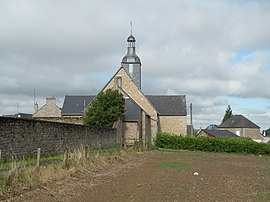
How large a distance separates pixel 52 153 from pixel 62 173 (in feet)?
30.8

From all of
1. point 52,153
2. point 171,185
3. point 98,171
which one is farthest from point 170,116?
point 171,185

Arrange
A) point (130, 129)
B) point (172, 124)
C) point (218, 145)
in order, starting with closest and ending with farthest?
1. point (218, 145)
2. point (130, 129)
3. point (172, 124)

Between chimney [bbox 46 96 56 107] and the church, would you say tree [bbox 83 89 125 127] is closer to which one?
the church

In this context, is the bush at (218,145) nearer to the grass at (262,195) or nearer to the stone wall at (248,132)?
A: the grass at (262,195)

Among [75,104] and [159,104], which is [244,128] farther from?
[75,104]

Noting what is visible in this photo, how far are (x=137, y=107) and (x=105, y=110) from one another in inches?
246

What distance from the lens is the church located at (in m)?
44.8

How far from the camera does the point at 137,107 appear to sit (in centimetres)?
4578

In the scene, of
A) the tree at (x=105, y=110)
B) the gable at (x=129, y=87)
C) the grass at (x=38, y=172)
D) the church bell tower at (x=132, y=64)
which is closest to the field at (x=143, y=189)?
the grass at (x=38, y=172)

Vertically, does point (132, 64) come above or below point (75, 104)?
above

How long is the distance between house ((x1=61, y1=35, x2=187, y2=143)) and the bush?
13.9ft

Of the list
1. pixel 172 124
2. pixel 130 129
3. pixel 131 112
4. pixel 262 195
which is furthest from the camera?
pixel 172 124

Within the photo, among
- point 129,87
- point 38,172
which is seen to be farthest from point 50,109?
point 38,172

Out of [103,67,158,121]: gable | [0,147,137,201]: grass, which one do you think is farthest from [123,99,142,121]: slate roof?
[0,147,137,201]: grass
